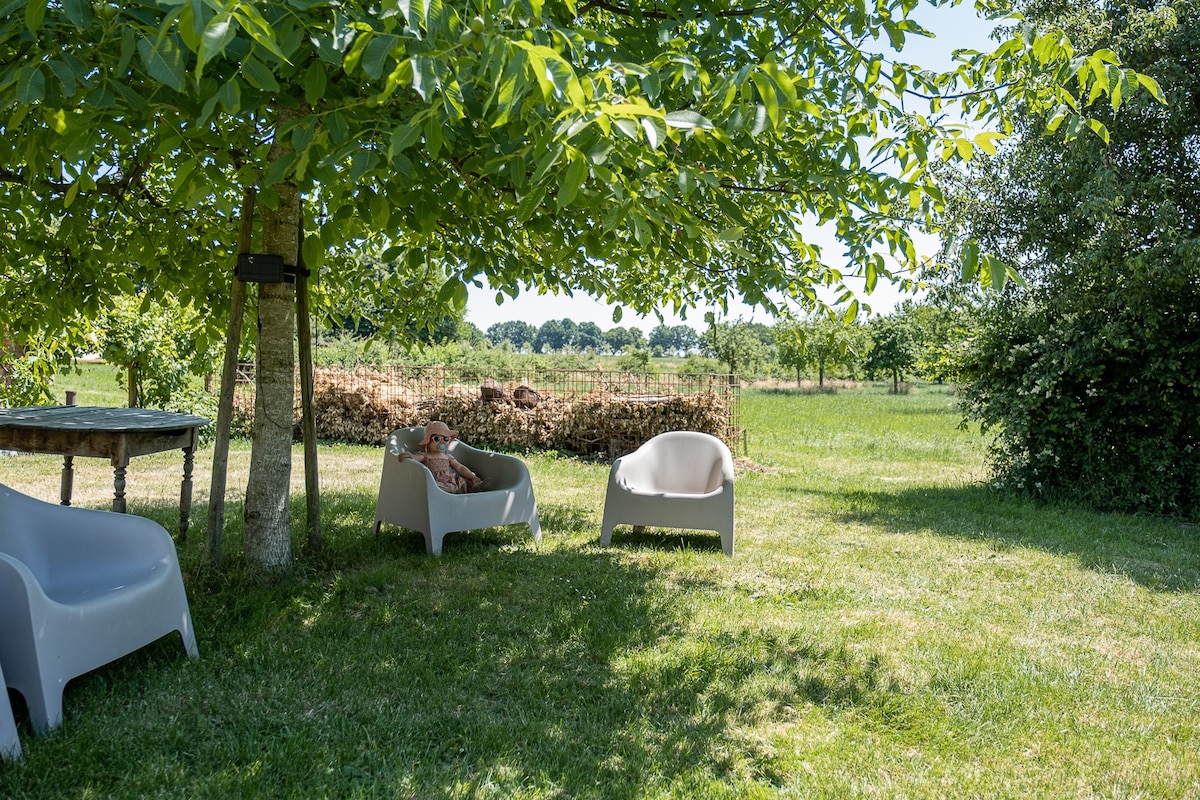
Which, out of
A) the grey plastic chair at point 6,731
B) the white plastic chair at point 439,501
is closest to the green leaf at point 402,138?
the grey plastic chair at point 6,731

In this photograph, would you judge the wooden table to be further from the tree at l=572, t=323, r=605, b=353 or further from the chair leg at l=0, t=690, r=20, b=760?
the tree at l=572, t=323, r=605, b=353

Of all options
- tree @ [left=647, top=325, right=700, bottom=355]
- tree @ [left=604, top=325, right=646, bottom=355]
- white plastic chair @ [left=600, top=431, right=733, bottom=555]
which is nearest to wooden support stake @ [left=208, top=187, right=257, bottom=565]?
white plastic chair @ [left=600, top=431, right=733, bottom=555]

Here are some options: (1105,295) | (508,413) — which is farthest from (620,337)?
(1105,295)

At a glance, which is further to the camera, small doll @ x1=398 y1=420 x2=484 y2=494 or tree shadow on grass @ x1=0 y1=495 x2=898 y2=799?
small doll @ x1=398 y1=420 x2=484 y2=494

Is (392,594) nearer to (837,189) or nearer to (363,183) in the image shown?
(363,183)

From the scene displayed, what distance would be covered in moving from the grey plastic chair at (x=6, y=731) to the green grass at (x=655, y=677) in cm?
9

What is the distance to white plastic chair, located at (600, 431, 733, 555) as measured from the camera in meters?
5.56

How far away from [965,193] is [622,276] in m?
4.44

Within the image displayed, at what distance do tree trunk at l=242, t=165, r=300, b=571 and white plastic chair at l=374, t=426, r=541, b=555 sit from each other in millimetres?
989

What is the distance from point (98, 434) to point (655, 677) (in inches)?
130

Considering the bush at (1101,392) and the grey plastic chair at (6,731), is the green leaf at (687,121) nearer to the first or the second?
the grey plastic chair at (6,731)

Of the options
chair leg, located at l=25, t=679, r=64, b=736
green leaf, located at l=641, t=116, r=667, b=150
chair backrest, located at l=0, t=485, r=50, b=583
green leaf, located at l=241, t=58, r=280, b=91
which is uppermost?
green leaf, located at l=241, t=58, r=280, b=91

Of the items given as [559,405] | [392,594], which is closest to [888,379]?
[559,405]

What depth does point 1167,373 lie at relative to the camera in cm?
730
